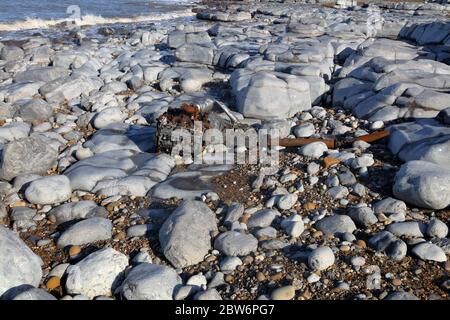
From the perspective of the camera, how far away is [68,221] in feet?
15.9

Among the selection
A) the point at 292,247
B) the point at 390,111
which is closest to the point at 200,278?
the point at 292,247

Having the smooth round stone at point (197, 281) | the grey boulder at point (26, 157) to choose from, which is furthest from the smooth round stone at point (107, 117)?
the smooth round stone at point (197, 281)

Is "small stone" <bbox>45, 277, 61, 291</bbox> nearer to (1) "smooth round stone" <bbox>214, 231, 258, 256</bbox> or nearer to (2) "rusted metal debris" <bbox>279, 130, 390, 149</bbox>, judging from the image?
(1) "smooth round stone" <bbox>214, 231, 258, 256</bbox>

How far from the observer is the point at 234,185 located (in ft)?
18.1

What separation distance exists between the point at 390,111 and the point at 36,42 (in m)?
12.1

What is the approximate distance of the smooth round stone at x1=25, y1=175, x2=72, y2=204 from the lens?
16.9ft

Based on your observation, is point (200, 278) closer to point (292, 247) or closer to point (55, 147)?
point (292, 247)

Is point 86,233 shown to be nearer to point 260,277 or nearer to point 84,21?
point 260,277

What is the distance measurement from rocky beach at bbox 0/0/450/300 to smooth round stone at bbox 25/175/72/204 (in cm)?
2

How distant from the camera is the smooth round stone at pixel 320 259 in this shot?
3.87 meters

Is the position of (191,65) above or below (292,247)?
above

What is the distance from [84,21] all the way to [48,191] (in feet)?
63.1

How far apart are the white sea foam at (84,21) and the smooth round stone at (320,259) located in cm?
1912

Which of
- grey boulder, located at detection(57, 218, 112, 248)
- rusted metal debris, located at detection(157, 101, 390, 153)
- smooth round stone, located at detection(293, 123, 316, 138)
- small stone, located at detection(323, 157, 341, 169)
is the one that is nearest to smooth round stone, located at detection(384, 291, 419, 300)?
small stone, located at detection(323, 157, 341, 169)
